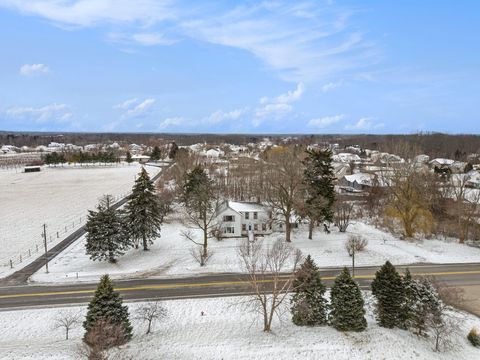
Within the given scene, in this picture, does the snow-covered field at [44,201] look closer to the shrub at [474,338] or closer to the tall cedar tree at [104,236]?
the tall cedar tree at [104,236]

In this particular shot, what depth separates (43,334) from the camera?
23500mm

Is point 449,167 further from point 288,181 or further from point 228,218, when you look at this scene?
point 228,218

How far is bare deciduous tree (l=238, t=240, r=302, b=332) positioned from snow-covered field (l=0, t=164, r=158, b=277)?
2441cm

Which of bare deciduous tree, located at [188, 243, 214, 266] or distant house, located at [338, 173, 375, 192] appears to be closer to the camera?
bare deciduous tree, located at [188, 243, 214, 266]

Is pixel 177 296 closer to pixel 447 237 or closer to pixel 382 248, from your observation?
pixel 382 248

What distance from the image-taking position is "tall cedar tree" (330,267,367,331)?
23.0 m

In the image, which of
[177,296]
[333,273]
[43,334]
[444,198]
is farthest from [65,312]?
[444,198]

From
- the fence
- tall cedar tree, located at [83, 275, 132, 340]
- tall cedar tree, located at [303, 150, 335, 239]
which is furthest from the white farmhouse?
tall cedar tree, located at [83, 275, 132, 340]

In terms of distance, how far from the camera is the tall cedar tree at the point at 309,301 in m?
24.0

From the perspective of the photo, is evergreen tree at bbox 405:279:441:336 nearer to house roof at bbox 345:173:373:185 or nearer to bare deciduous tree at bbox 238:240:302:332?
bare deciduous tree at bbox 238:240:302:332

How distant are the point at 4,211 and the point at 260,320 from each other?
57967mm

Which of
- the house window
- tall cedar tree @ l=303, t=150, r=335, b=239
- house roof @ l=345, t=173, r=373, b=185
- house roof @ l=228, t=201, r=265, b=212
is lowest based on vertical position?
the house window

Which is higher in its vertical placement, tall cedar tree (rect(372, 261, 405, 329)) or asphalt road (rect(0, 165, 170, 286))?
tall cedar tree (rect(372, 261, 405, 329))

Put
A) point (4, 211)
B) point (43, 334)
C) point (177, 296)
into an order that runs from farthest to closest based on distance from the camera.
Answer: point (4, 211) → point (177, 296) → point (43, 334)
